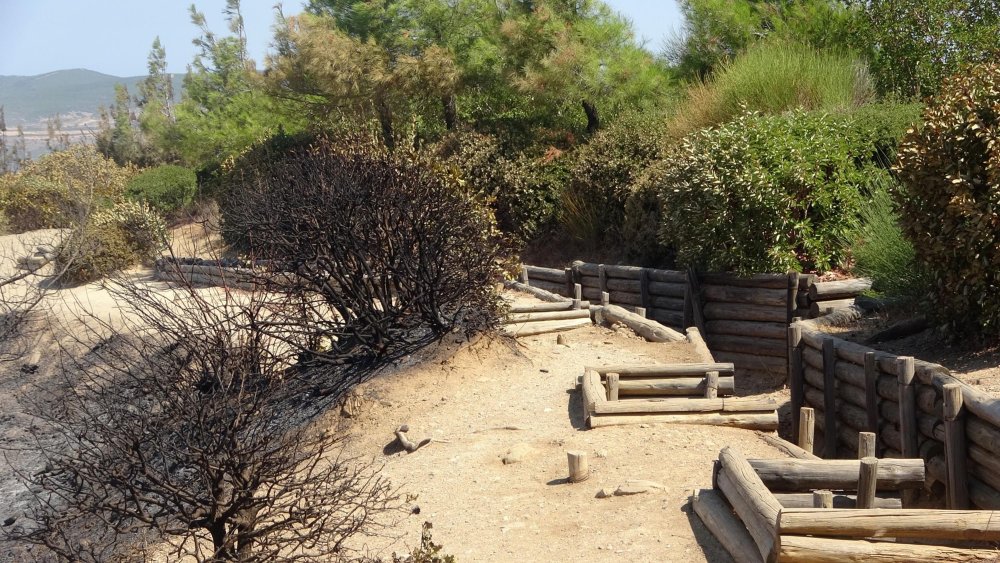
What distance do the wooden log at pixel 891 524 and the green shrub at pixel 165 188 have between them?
97.1ft

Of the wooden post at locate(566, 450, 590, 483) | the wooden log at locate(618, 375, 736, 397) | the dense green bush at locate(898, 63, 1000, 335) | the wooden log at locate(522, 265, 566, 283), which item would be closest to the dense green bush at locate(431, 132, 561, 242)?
the wooden log at locate(522, 265, 566, 283)

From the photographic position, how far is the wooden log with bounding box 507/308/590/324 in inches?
546

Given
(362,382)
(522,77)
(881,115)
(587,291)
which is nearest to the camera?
(362,382)

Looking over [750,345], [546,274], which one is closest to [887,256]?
[750,345]

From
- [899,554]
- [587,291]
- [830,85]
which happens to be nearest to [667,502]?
[899,554]

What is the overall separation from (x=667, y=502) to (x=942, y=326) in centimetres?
501

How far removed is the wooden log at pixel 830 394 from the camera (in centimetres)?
1097

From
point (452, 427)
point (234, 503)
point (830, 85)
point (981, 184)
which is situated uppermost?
point (830, 85)

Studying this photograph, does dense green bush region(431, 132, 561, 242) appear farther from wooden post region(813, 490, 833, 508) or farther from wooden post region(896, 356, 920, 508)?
wooden post region(813, 490, 833, 508)

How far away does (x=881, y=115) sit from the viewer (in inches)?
663

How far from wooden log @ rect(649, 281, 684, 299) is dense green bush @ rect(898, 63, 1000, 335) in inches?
233

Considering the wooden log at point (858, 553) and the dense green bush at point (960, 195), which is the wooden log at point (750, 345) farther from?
the wooden log at point (858, 553)

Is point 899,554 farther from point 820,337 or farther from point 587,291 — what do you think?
point 587,291

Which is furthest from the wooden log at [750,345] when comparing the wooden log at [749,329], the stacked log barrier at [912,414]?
the stacked log barrier at [912,414]
